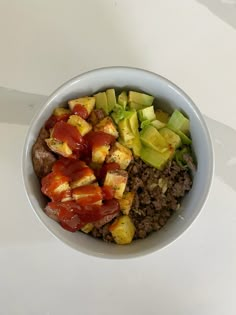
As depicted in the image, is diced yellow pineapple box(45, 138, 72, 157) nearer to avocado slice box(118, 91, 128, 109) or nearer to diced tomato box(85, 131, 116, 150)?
diced tomato box(85, 131, 116, 150)

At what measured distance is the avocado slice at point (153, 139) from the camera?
3.41ft

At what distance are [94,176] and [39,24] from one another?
15.0 inches

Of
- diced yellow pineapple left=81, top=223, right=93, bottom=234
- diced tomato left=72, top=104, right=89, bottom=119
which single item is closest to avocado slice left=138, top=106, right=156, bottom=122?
diced tomato left=72, top=104, right=89, bottom=119

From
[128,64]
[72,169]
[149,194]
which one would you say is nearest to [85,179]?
[72,169]

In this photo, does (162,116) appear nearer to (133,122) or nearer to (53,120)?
(133,122)

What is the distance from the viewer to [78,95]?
1075 mm

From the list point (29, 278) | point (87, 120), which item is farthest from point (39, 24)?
point (29, 278)

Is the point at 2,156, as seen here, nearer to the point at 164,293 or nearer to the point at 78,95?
the point at 78,95

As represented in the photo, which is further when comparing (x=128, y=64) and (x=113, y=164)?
(x=128, y=64)

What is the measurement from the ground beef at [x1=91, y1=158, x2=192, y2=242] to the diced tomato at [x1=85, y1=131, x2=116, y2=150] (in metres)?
0.07

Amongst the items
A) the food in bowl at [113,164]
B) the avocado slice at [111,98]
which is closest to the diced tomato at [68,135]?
the food in bowl at [113,164]

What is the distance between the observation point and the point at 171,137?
3.45ft

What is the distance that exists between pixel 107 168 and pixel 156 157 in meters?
0.10

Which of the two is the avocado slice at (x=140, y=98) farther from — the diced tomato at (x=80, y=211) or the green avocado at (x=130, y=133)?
the diced tomato at (x=80, y=211)
